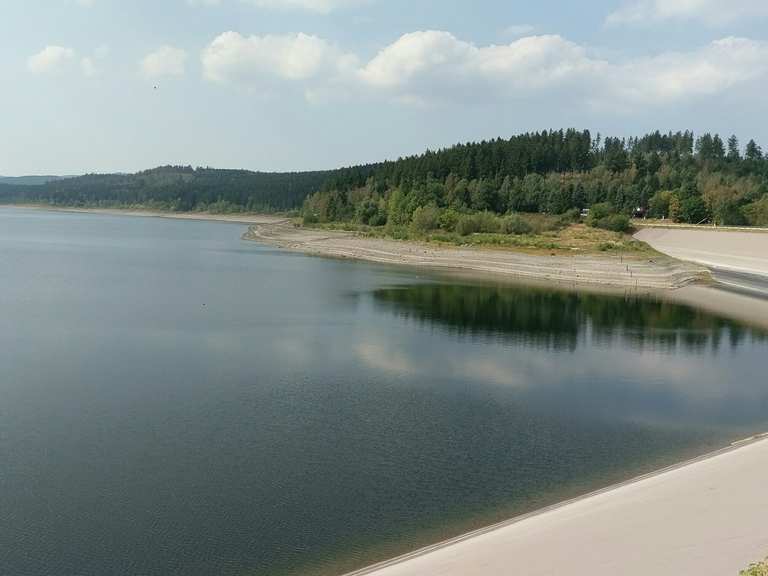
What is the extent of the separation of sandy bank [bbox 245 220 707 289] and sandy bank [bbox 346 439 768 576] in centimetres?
3488

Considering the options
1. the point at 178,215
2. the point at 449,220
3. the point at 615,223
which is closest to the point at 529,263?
the point at 615,223

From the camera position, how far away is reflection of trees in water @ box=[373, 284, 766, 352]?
26.5 m

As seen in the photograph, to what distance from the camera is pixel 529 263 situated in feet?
167

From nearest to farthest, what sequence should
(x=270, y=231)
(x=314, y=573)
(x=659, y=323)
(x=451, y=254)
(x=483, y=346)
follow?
(x=314, y=573) → (x=483, y=346) → (x=659, y=323) → (x=451, y=254) → (x=270, y=231)

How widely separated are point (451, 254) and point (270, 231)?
129 feet

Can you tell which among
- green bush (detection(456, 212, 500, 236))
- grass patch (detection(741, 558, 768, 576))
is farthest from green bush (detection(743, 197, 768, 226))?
grass patch (detection(741, 558, 768, 576))

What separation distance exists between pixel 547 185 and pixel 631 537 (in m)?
69.3

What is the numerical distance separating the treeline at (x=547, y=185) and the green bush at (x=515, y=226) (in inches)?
242

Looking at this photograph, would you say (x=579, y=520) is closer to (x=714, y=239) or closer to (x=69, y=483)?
(x=69, y=483)

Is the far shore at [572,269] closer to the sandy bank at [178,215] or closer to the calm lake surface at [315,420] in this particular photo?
the calm lake surface at [315,420]

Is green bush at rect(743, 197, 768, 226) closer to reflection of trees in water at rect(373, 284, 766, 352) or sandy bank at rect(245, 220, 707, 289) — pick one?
sandy bank at rect(245, 220, 707, 289)

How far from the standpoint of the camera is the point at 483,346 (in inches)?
946

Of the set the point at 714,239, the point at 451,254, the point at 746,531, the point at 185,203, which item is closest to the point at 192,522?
the point at 746,531

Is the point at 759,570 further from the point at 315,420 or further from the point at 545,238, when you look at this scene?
the point at 545,238
